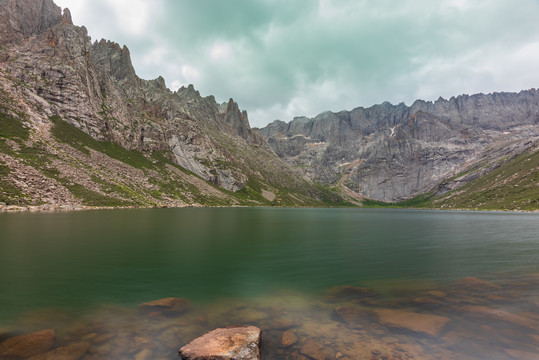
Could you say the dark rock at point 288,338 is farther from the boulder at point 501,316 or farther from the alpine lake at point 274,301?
the boulder at point 501,316

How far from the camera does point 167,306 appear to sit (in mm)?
16125

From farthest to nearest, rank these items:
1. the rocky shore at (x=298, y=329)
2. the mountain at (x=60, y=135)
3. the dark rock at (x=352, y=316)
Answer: the mountain at (x=60, y=135) < the dark rock at (x=352, y=316) < the rocky shore at (x=298, y=329)

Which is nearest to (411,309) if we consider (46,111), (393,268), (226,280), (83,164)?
(393,268)

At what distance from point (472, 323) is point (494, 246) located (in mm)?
36257

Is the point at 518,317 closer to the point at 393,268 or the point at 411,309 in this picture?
the point at 411,309

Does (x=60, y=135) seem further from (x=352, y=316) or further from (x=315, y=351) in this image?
(x=315, y=351)

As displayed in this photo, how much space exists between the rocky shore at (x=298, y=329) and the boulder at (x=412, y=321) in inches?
2.2

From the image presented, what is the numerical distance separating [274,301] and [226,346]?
24.1 ft

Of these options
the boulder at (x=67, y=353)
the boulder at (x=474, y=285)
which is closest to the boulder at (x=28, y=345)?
the boulder at (x=67, y=353)

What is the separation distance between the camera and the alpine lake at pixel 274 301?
11492 mm

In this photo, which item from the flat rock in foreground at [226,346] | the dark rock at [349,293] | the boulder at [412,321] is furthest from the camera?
the dark rock at [349,293]

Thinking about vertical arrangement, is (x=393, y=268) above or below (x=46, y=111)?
below

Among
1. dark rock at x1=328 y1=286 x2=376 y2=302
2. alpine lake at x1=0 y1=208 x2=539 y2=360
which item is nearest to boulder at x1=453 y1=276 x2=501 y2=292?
alpine lake at x1=0 y1=208 x2=539 y2=360

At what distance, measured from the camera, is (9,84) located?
14162 centimetres
